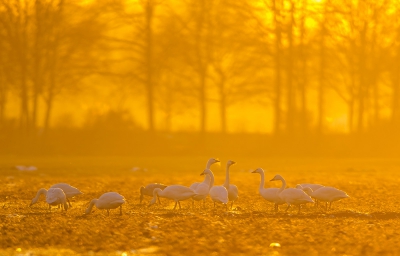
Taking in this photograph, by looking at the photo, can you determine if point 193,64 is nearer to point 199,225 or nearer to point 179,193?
point 179,193

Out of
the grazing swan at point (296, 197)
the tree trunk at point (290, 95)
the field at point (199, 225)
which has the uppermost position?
the tree trunk at point (290, 95)

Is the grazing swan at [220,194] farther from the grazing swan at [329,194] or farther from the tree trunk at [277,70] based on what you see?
the tree trunk at [277,70]

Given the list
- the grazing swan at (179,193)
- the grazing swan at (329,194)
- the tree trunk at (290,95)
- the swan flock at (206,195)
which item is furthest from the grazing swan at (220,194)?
the tree trunk at (290,95)

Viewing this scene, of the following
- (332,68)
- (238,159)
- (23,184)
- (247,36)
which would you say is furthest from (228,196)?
(332,68)

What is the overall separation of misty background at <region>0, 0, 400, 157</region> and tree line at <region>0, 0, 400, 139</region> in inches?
2.4

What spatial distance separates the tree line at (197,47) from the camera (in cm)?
4341

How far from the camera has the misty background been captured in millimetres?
43469

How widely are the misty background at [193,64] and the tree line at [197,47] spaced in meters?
0.06

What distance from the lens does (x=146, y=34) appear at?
43875 millimetres

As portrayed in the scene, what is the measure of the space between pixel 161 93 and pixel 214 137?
534 centimetres

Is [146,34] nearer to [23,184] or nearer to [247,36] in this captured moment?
[247,36]

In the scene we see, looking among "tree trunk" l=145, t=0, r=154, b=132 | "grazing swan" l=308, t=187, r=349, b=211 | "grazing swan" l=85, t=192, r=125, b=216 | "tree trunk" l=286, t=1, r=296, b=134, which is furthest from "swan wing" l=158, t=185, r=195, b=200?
"tree trunk" l=286, t=1, r=296, b=134

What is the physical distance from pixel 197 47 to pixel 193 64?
94 cm

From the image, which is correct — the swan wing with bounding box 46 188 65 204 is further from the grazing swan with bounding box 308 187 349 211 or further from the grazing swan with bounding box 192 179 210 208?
the grazing swan with bounding box 308 187 349 211
